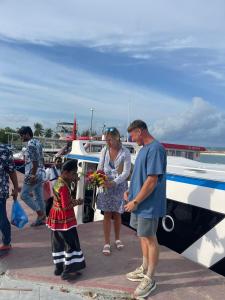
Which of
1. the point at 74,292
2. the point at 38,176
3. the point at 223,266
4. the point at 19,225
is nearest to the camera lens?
the point at 74,292

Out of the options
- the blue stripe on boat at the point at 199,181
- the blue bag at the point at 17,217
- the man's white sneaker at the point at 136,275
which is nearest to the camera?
the man's white sneaker at the point at 136,275

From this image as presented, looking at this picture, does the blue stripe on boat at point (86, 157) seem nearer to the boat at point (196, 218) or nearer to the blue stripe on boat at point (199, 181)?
the boat at point (196, 218)

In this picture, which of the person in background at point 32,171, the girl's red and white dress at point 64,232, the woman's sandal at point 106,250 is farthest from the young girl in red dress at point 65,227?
the person in background at point 32,171

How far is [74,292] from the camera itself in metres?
3.71

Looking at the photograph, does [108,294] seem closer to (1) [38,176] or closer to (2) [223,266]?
(2) [223,266]

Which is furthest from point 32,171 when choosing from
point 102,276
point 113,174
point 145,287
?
point 145,287

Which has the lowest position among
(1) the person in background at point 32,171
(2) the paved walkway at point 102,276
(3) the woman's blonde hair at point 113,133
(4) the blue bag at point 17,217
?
(2) the paved walkway at point 102,276

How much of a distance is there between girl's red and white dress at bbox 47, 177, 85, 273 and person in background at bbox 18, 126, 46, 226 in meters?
1.88

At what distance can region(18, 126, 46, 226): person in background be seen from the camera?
576cm

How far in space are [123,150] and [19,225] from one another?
1.86m

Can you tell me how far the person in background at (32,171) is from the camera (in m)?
5.76

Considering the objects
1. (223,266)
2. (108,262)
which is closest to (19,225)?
(108,262)

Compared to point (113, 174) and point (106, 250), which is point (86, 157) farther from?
point (106, 250)

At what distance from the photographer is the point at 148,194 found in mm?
3512
